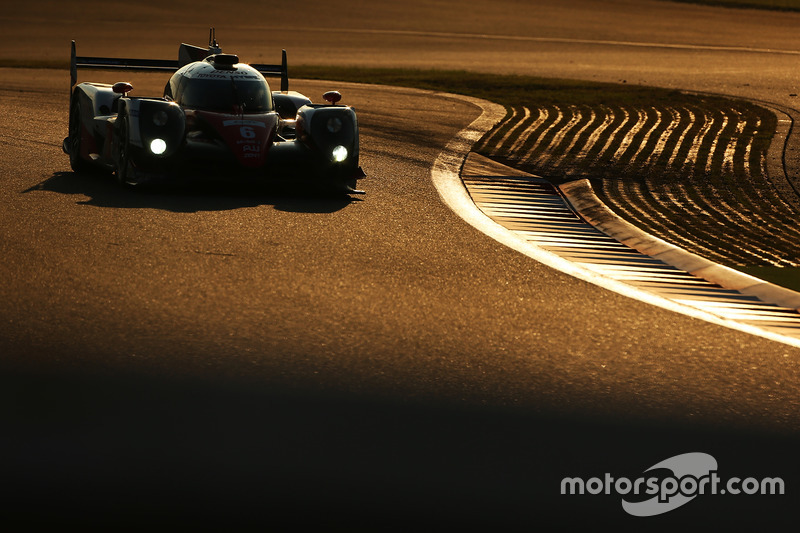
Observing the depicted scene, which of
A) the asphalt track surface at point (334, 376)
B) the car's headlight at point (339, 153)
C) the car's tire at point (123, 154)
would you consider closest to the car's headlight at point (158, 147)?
the car's tire at point (123, 154)

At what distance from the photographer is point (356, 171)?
1062 centimetres

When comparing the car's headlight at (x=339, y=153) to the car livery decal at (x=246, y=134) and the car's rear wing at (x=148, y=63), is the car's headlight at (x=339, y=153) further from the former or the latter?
the car's rear wing at (x=148, y=63)

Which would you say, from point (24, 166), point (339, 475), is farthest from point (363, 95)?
point (339, 475)

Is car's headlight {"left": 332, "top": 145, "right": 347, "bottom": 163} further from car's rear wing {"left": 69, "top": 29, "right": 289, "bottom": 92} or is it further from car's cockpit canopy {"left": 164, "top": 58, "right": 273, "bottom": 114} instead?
car's rear wing {"left": 69, "top": 29, "right": 289, "bottom": 92}

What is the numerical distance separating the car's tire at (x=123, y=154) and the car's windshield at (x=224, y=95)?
32.8 inches

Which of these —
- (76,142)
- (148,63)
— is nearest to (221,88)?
(76,142)

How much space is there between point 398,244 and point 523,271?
3.69 feet

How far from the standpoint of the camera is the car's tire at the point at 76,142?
11266mm

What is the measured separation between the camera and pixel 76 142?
11.4 meters

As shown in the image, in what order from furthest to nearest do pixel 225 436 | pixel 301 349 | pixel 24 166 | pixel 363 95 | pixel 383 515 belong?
pixel 363 95 < pixel 24 166 < pixel 301 349 < pixel 225 436 < pixel 383 515

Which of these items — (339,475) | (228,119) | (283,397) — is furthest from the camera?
(228,119)

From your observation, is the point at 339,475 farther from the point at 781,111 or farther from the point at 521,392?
the point at 781,111

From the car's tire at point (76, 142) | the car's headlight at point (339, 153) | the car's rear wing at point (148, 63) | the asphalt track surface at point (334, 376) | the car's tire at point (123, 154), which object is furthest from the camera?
the car's rear wing at point (148, 63)

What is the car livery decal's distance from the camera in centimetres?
1012
